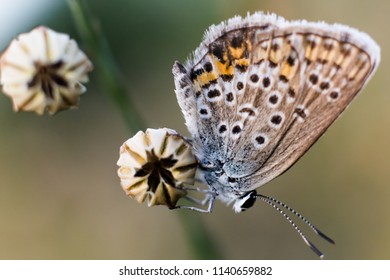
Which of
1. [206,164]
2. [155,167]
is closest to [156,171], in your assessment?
[155,167]

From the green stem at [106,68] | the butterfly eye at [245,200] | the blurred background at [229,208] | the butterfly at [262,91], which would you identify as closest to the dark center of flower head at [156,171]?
the green stem at [106,68]

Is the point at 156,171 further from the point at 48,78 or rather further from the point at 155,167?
the point at 48,78

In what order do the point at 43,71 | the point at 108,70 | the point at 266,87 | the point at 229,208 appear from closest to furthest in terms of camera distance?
the point at 43,71 → the point at 108,70 → the point at 266,87 → the point at 229,208

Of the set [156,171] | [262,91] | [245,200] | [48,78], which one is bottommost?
[245,200]

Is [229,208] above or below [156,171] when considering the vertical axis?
above

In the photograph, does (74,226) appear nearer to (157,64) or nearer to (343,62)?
(157,64)

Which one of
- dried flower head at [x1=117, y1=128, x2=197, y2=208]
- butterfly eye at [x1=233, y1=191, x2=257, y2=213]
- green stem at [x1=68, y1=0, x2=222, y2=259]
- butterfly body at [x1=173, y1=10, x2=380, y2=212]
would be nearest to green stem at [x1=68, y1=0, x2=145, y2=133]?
green stem at [x1=68, y1=0, x2=222, y2=259]

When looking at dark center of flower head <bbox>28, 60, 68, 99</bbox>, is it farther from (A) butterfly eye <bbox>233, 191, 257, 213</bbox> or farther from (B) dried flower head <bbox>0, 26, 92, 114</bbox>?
(A) butterfly eye <bbox>233, 191, 257, 213</bbox>
